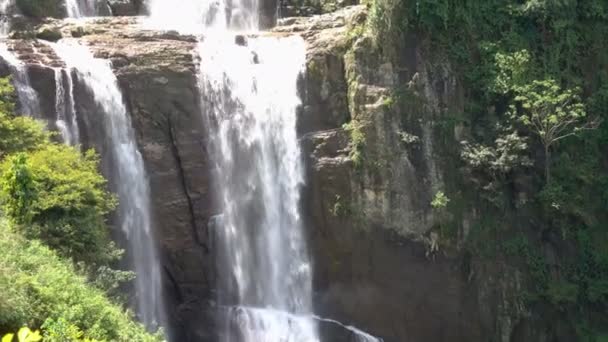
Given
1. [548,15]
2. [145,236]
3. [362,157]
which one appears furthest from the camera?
[548,15]

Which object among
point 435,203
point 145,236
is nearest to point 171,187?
Answer: point 145,236

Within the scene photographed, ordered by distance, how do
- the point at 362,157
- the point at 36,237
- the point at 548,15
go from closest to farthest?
the point at 36,237 < the point at 362,157 < the point at 548,15

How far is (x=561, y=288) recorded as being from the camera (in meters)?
19.2

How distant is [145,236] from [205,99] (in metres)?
4.89

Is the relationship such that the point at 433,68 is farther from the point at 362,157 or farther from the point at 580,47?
the point at 580,47

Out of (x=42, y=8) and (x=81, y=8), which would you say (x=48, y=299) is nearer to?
(x=42, y=8)

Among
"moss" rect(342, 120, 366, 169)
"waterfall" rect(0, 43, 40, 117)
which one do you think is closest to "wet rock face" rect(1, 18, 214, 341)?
"waterfall" rect(0, 43, 40, 117)

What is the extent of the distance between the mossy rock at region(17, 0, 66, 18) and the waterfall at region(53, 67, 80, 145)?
5386 millimetres

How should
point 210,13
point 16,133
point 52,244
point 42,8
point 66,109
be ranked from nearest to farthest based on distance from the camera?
point 52,244 → point 16,133 → point 66,109 → point 42,8 → point 210,13

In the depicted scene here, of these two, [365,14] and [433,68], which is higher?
[365,14]

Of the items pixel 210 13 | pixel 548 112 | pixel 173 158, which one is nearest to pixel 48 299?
pixel 173 158

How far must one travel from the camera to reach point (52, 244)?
12867 mm

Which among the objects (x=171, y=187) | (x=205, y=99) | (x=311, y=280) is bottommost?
(x=311, y=280)

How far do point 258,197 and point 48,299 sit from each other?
36.1 ft
